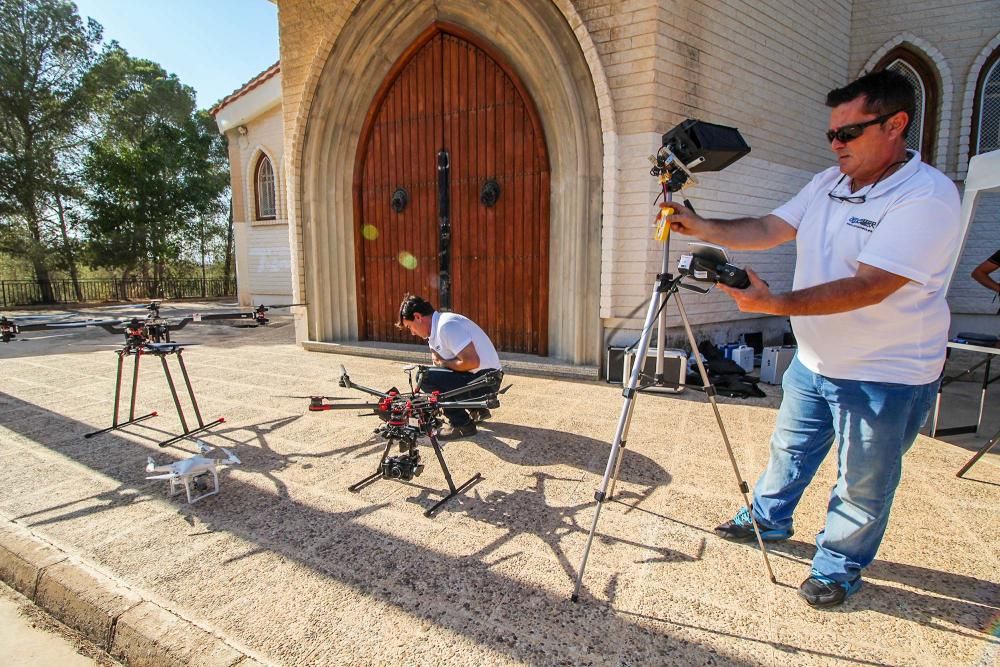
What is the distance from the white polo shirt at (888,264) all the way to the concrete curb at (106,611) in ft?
9.46

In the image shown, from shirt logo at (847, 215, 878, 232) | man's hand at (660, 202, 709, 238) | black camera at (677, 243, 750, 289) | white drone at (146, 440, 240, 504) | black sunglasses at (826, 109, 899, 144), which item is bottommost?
white drone at (146, 440, 240, 504)

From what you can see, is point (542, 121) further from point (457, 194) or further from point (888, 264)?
point (888, 264)

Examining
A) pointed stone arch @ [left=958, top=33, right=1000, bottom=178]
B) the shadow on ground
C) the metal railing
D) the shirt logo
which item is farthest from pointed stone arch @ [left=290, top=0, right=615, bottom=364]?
the metal railing

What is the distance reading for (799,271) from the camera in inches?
99.8

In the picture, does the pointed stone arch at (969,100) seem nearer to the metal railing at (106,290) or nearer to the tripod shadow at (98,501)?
the tripod shadow at (98,501)

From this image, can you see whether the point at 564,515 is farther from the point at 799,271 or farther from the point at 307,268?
the point at 307,268

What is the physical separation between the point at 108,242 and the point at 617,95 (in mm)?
24505

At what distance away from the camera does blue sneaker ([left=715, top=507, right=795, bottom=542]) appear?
283 centimetres

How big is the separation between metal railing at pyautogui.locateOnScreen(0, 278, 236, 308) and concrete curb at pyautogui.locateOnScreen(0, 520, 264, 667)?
22.6m

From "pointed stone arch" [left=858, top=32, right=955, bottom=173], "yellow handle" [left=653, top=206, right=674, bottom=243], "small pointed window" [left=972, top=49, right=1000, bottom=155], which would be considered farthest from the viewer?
"pointed stone arch" [left=858, top=32, right=955, bottom=173]

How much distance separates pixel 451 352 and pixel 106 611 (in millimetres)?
2896

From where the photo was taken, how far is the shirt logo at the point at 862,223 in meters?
2.15

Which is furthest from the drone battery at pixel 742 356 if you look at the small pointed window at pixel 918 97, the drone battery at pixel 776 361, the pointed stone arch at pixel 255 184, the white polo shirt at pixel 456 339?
the pointed stone arch at pixel 255 184

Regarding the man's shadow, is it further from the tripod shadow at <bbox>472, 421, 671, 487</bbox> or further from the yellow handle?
the yellow handle
